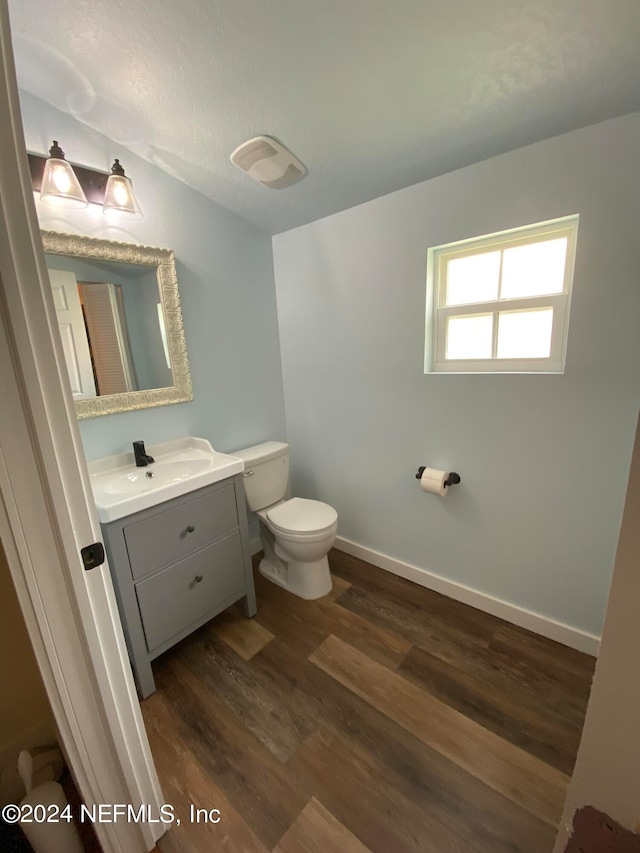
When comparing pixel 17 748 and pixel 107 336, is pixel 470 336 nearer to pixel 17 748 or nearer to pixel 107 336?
pixel 107 336

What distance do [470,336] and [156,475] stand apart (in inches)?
65.4

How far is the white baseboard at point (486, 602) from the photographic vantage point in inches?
60.9

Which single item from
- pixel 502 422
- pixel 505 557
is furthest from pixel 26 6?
pixel 505 557

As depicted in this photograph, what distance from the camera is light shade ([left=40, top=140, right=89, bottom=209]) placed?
134 cm

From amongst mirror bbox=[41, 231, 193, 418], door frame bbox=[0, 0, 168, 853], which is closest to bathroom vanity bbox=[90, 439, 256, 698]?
mirror bbox=[41, 231, 193, 418]

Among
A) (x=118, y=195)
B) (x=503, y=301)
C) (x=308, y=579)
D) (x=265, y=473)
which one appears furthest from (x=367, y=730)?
(x=118, y=195)

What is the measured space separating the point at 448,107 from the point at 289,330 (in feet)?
4.41

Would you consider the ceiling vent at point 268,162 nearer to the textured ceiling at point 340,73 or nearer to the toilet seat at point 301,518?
the textured ceiling at point 340,73

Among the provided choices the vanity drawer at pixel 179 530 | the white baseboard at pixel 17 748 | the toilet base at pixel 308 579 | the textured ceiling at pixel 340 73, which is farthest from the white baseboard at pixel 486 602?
the textured ceiling at pixel 340 73

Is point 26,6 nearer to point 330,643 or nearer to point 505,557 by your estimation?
point 330,643

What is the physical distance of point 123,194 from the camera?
152cm

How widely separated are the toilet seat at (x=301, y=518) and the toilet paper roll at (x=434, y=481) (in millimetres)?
508

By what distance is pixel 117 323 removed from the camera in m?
1.65

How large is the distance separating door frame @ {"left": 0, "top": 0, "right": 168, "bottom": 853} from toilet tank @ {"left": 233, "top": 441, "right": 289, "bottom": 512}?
3.76 feet
